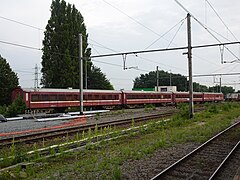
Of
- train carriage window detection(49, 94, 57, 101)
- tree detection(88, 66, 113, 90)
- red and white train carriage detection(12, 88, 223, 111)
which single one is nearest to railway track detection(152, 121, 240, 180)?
red and white train carriage detection(12, 88, 223, 111)

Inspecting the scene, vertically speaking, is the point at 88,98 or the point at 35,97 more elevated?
the point at 35,97

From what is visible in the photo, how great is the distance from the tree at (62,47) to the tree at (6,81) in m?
4.86

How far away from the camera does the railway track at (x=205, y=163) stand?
7.56 metres

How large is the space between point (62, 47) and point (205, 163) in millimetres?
40593

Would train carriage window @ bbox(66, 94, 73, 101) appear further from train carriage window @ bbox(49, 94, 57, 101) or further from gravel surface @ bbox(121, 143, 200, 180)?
gravel surface @ bbox(121, 143, 200, 180)

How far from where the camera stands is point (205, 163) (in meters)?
8.93

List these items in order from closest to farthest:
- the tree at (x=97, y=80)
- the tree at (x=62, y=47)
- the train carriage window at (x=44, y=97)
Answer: the train carriage window at (x=44, y=97)
the tree at (x=62, y=47)
the tree at (x=97, y=80)

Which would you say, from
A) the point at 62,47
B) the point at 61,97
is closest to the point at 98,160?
the point at 61,97

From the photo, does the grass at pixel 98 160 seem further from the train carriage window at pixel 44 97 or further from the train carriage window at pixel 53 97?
the train carriage window at pixel 53 97

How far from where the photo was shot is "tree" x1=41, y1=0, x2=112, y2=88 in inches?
1784

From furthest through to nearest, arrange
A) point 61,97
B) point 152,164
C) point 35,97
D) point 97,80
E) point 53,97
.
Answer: point 97,80 → point 61,97 → point 53,97 → point 35,97 → point 152,164

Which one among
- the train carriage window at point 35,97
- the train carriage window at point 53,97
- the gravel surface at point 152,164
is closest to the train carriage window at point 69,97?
the train carriage window at point 53,97

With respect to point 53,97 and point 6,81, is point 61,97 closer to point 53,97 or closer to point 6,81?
point 53,97

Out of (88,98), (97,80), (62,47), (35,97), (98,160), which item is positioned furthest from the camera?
(97,80)
